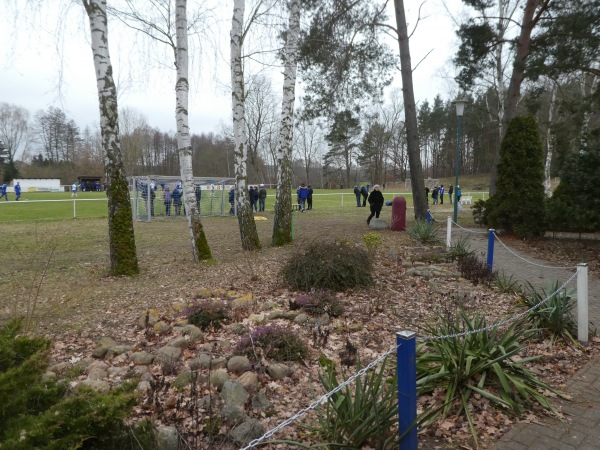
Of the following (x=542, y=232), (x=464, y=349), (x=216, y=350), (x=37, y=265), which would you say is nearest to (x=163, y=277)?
(x=37, y=265)

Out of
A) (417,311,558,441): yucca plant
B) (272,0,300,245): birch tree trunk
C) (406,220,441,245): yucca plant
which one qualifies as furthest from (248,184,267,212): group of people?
(417,311,558,441): yucca plant

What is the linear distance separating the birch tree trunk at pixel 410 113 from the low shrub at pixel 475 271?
21.7ft

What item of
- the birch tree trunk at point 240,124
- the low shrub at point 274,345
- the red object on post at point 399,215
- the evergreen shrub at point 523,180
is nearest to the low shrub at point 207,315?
the low shrub at point 274,345

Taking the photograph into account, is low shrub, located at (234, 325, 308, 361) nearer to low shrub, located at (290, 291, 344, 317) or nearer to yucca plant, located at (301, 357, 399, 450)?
low shrub, located at (290, 291, 344, 317)

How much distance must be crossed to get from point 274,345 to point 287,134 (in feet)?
24.9

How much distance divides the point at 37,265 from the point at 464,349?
28.9ft

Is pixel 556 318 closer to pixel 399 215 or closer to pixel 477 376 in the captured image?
pixel 477 376

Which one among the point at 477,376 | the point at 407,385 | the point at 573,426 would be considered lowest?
the point at 573,426

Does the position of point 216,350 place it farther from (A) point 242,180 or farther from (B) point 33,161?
(B) point 33,161

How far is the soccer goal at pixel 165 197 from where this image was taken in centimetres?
2062

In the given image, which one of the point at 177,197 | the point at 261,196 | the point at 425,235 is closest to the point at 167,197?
the point at 177,197

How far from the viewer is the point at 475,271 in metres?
7.26

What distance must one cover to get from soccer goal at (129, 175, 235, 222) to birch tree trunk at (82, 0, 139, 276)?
454 inches

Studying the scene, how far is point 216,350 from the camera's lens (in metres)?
4.29
